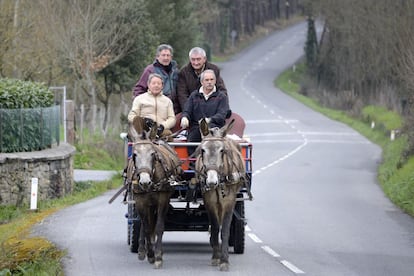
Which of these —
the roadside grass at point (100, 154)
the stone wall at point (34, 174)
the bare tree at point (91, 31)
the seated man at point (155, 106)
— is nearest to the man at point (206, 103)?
the seated man at point (155, 106)

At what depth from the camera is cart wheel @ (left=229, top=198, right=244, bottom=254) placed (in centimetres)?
1531

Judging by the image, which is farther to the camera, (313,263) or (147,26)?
(147,26)

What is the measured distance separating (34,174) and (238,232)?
1092 centimetres

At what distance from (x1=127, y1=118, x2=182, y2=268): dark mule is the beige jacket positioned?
54 centimetres

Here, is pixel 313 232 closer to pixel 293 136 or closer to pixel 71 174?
pixel 71 174

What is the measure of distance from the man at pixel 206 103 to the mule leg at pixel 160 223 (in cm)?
111

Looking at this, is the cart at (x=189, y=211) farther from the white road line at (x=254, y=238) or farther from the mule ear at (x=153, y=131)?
the white road line at (x=254, y=238)

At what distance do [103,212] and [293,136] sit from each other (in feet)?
90.8

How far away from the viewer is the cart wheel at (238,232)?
603 inches

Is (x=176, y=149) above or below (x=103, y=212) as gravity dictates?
above

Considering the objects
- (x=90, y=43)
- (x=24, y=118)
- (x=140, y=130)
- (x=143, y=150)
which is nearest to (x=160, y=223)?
(x=143, y=150)

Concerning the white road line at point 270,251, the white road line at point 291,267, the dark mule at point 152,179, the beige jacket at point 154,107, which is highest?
the beige jacket at point 154,107

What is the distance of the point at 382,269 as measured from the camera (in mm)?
14664

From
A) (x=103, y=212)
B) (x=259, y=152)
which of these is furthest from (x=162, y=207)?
(x=259, y=152)
